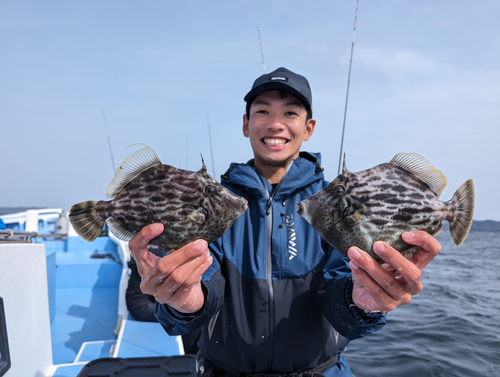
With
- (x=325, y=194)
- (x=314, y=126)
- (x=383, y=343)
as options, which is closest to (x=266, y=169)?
(x=314, y=126)

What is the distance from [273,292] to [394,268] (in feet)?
3.70

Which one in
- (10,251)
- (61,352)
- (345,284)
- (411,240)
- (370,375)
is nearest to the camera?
(411,240)

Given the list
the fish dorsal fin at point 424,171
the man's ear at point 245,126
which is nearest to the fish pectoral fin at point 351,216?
the fish dorsal fin at point 424,171

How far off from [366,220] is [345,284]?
0.79 m

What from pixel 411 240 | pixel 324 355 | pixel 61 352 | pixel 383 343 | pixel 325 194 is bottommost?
pixel 383 343

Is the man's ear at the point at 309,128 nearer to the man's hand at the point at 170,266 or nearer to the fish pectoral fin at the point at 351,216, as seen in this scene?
the fish pectoral fin at the point at 351,216

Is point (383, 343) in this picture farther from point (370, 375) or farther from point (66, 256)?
point (66, 256)

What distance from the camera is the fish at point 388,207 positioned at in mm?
1876

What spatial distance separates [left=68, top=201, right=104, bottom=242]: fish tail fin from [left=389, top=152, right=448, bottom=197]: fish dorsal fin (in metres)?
2.04

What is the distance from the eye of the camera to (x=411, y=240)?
70.8 inches

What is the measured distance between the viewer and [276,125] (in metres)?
2.86

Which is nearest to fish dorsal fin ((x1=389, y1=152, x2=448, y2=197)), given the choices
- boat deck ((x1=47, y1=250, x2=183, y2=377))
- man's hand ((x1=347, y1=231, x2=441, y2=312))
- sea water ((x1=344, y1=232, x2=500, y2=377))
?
man's hand ((x1=347, y1=231, x2=441, y2=312))

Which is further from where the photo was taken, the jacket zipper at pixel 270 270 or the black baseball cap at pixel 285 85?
the black baseball cap at pixel 285 85

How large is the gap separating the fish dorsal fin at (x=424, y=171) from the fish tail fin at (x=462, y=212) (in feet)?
0.34
